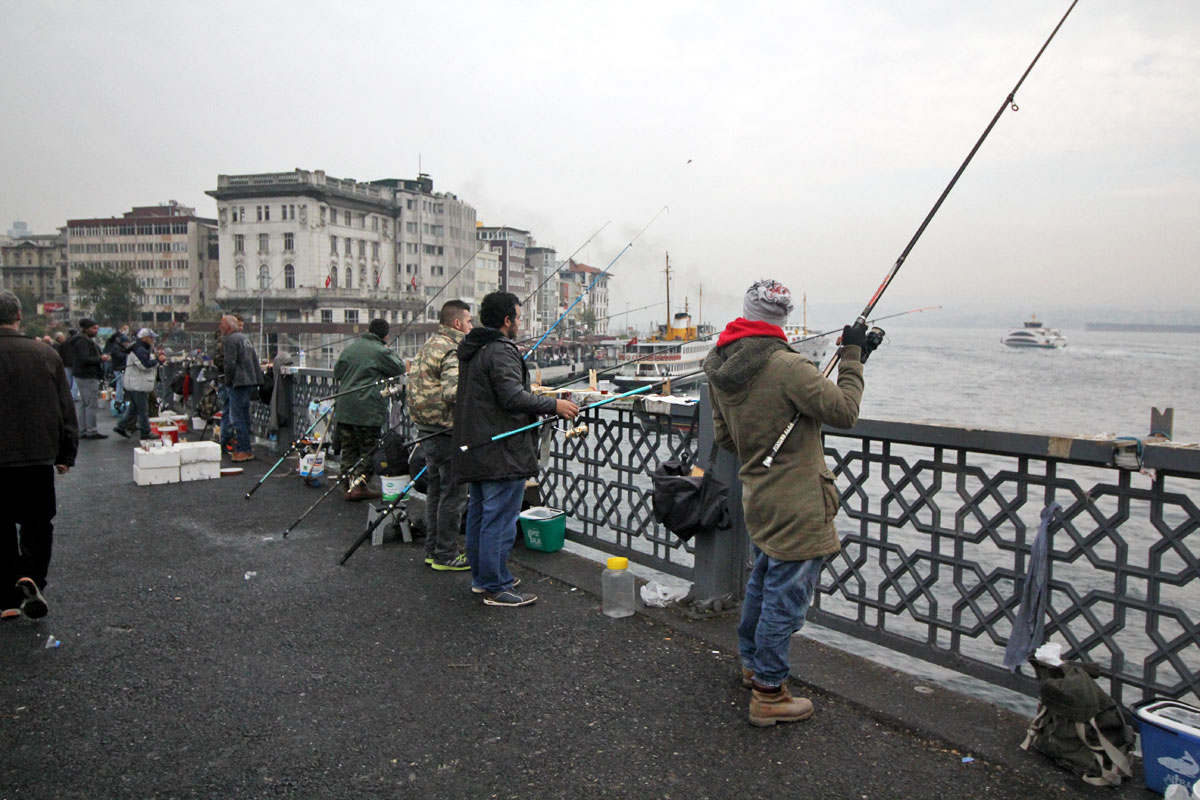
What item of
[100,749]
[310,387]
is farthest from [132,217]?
[100,749]

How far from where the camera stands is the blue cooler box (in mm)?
2783

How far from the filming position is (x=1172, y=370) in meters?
82.1

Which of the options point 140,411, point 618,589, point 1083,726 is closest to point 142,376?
point 140,411

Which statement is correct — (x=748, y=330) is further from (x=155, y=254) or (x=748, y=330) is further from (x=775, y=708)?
(x=155, y=254)

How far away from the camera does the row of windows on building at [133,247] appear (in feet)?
370

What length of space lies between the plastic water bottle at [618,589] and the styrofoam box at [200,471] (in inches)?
246

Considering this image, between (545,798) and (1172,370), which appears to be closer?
(545,798)

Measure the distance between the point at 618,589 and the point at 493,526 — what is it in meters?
0.81

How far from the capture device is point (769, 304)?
3.45 metres

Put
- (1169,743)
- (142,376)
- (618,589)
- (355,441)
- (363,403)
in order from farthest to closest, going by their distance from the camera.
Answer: (142,376) < (355,441) < (363,403) < (618,589) < (1169,743)

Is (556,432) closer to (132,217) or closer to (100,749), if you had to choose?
(100,749)

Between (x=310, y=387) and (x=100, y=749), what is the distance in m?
7.42

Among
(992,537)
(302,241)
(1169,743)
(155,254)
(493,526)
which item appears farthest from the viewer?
(155,254)

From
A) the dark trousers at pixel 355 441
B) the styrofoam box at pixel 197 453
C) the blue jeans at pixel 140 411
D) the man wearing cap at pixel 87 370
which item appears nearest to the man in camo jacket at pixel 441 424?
the dark trousers at pixel 355 441
